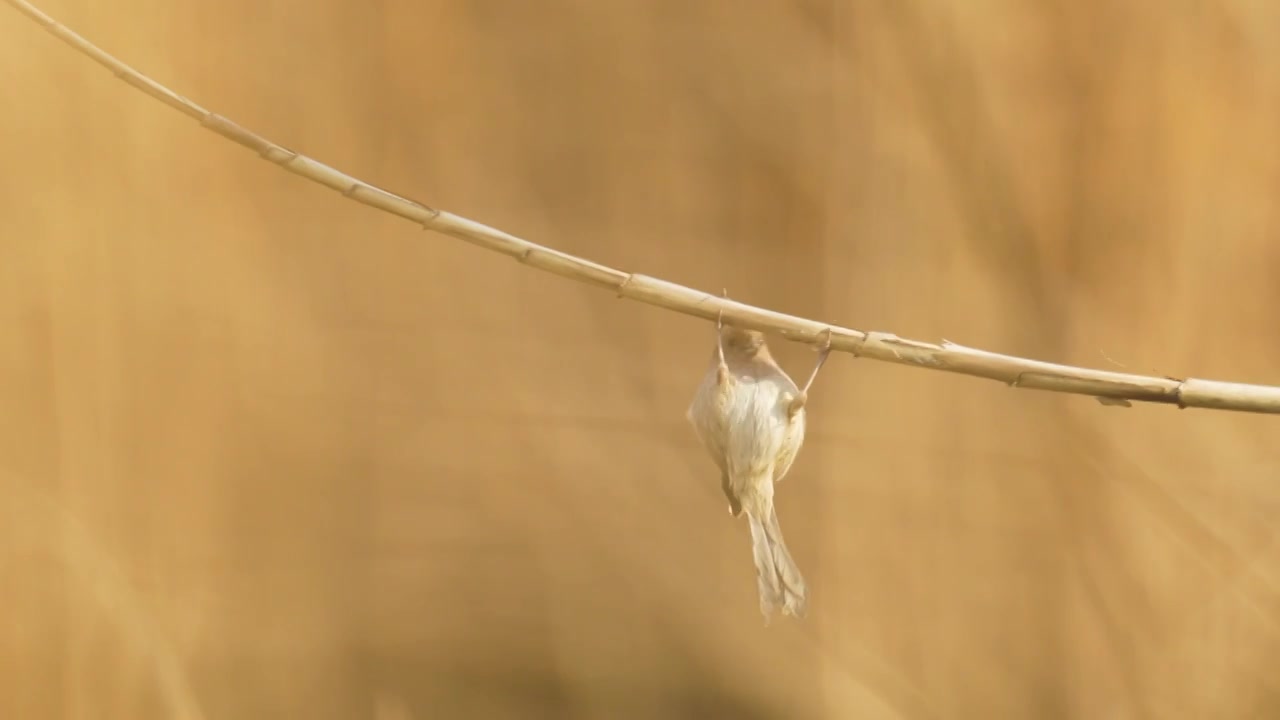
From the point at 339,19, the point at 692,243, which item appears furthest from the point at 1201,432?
the point at 339,19

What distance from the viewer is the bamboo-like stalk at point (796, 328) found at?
2.53 feet

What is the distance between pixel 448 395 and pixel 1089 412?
2.81 feet

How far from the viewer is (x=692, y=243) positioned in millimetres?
1292

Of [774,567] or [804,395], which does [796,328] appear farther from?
[774,567]

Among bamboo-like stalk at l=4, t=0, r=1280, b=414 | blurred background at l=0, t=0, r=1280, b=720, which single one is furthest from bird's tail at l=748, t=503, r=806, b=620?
blurred background at l=0, t=0, r=1280, b=720

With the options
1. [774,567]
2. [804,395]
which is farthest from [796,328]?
[774,567]

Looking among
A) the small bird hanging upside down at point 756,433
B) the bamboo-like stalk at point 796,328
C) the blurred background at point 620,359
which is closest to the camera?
the bamboo-like stalk at point 796,328

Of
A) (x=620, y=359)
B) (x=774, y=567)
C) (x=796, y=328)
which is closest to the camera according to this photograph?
(x=796, y=328)

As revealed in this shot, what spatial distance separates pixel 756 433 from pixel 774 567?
0.47 feet

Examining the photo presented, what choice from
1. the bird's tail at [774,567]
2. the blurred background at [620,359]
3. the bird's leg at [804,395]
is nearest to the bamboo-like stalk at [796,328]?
the bird's leg at [804,395]

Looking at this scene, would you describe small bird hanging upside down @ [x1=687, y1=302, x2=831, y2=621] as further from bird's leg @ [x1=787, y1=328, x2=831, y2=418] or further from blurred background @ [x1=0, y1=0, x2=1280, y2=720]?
blurred background @ [x1=0, y1=0, x2=1280, y2=720]

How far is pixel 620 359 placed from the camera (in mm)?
1286

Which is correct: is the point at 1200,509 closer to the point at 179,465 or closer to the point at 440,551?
the point at 440,551

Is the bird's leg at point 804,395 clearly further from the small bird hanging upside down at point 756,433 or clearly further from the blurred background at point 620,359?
the blurred background at point 620,359
